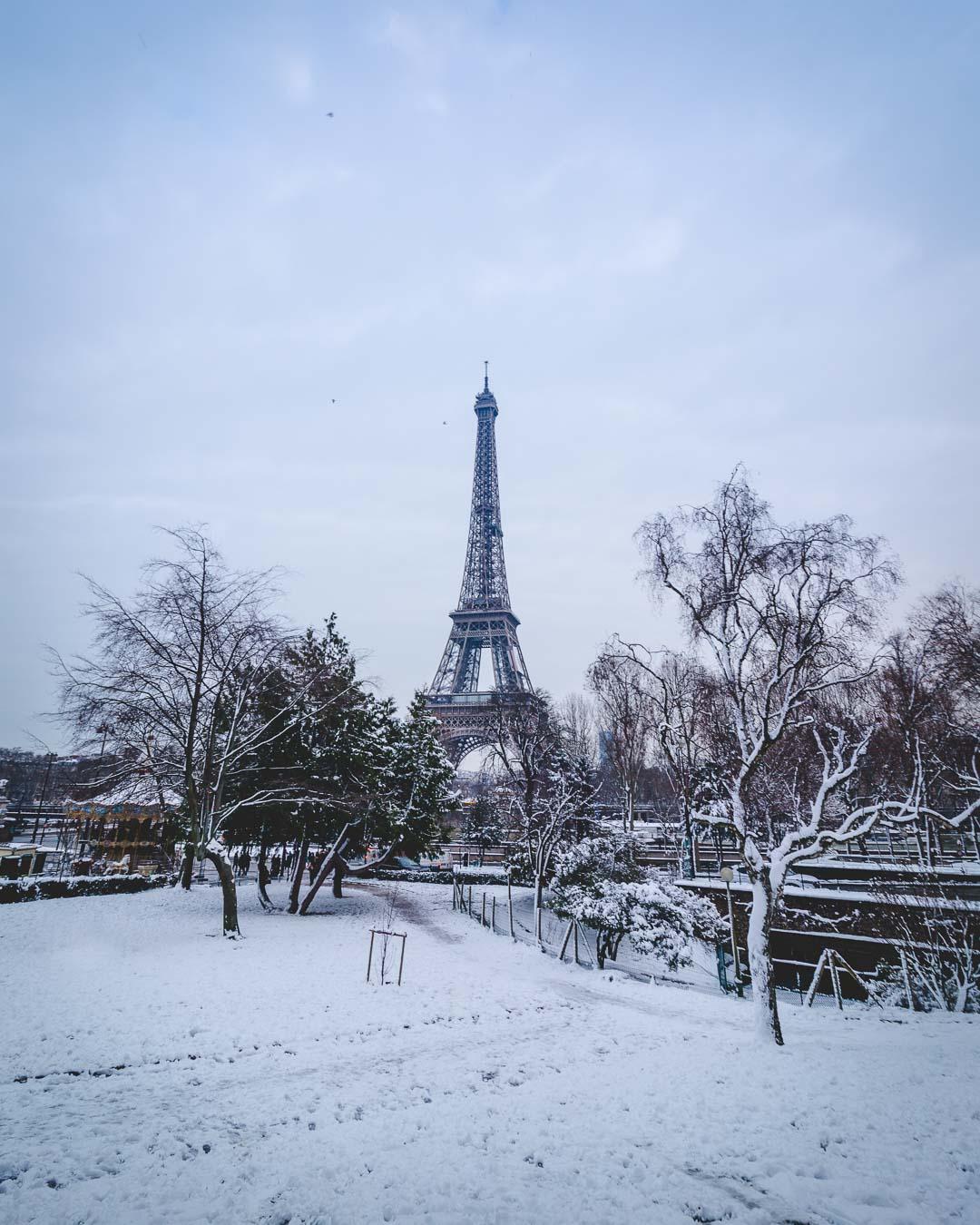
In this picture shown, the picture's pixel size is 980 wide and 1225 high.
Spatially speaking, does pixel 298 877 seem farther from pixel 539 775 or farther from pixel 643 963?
pixel 539 775

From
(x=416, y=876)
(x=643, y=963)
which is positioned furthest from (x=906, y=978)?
(x=416, y=876)

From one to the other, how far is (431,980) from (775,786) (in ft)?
74.8

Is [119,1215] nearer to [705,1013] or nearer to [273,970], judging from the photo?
[273,970]

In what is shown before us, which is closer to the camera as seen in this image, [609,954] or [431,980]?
[431,980]

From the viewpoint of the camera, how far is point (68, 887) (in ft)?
59.0

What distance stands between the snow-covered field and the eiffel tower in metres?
42.8

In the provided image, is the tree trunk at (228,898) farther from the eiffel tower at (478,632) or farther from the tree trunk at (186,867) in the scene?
the eiffel tower at (478,632)

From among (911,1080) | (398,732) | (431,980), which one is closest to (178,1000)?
(431,980)

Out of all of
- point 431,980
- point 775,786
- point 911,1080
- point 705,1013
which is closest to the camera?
point 911,1080

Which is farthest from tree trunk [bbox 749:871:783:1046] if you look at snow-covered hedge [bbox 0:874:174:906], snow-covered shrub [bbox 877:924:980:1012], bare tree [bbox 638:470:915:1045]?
snow-covered hedge [bbox 0:874:174:906]

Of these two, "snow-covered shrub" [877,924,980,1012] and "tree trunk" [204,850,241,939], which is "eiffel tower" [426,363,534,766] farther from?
"snow-covered shrub" [877,924,980,1012]

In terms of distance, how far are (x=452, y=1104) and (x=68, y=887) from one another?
1691 centimetres

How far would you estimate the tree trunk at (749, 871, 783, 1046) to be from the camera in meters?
8.52

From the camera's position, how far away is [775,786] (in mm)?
29469
